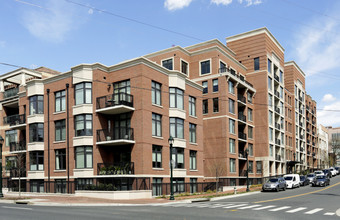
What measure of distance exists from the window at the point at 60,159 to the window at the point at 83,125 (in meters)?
3.33

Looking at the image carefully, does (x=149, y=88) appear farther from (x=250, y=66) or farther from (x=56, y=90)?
(x=250, y=66)

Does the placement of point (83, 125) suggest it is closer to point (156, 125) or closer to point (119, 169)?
point (119, 169)

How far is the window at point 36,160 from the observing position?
131 ft

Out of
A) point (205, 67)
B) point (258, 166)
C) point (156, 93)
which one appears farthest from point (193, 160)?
point (258, 166)

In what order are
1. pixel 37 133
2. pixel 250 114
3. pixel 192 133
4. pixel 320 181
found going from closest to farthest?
pixel 37 133 → pixel 192 133 → pixel 320 181 → pixel 250 114

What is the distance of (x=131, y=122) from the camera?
1391 inches

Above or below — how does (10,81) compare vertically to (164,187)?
above

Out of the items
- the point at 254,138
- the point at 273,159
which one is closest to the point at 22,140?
the point at 254,138

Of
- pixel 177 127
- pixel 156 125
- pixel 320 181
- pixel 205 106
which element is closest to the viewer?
pixel 156 125

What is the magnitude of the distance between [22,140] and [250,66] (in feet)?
123

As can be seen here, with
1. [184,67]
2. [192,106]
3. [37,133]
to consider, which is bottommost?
[37,133]

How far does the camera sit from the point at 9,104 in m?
48.5

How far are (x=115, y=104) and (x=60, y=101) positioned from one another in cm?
795

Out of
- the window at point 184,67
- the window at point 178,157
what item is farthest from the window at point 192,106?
the window at point 184,67
